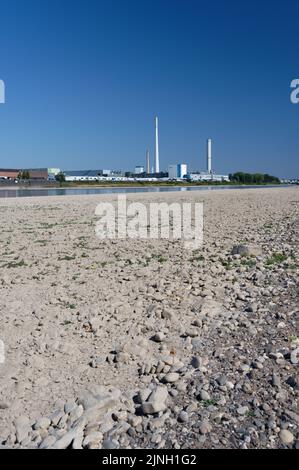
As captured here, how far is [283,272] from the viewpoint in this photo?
307 inches

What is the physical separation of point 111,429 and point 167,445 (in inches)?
21.4

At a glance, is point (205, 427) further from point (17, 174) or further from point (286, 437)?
point (17, 174)

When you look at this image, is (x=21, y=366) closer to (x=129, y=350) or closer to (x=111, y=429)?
(x=129, y=350)

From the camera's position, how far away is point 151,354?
4773 millimetres

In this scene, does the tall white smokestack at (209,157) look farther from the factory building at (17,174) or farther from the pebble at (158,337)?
the pebble at (158,337)

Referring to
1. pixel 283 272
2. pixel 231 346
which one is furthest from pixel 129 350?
pixel 283 272

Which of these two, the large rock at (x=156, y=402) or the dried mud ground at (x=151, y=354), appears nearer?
the dried mud ground at (x=151, y=354)

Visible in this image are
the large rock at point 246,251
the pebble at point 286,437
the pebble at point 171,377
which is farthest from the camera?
the large rock at point 246,251

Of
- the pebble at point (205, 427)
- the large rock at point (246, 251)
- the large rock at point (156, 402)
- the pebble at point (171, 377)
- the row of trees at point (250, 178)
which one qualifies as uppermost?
the row of trees at point (250, 178)

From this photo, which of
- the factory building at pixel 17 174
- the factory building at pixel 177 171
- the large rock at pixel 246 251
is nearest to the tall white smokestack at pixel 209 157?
the factory building at pixel 177 171

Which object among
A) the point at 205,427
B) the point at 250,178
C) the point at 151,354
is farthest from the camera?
the point at 250,178

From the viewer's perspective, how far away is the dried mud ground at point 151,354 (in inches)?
136

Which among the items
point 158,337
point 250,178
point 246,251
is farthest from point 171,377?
point 250,178
